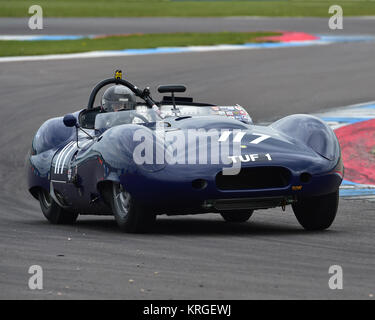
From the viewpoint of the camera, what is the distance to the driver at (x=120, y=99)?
932 centimetres

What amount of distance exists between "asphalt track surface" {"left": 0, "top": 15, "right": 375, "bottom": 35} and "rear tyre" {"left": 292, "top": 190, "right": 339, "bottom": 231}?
28313 millimetres

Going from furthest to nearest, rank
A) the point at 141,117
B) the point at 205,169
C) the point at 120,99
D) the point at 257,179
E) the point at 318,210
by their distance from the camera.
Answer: the point at 120,99 → the point at 141,117 → the point at 318,210 → the point at 257,179 → the point at 205,169

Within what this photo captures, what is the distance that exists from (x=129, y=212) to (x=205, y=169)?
75cm

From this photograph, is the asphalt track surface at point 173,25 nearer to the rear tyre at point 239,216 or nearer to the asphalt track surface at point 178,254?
the asphalt track surface at point 178,254

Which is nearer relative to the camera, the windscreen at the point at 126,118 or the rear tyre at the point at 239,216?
the windscreen at the point at 126,118

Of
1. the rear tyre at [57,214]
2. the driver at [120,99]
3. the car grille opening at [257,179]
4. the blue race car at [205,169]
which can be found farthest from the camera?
the rear tyre at [57,214]

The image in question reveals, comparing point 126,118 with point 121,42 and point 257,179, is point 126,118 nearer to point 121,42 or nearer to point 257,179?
point 257,179

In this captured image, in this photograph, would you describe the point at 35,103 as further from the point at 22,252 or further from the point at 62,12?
the point at 62,12

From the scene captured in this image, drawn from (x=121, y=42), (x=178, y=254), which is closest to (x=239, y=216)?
(x=178, y=254)

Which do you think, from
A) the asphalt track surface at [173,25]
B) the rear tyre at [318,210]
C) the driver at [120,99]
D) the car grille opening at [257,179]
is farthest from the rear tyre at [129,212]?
the asphalt track surface at [173,25]

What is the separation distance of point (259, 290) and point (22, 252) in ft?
7.34

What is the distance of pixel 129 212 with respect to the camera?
7.70 m

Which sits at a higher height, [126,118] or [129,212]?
[126,118]
